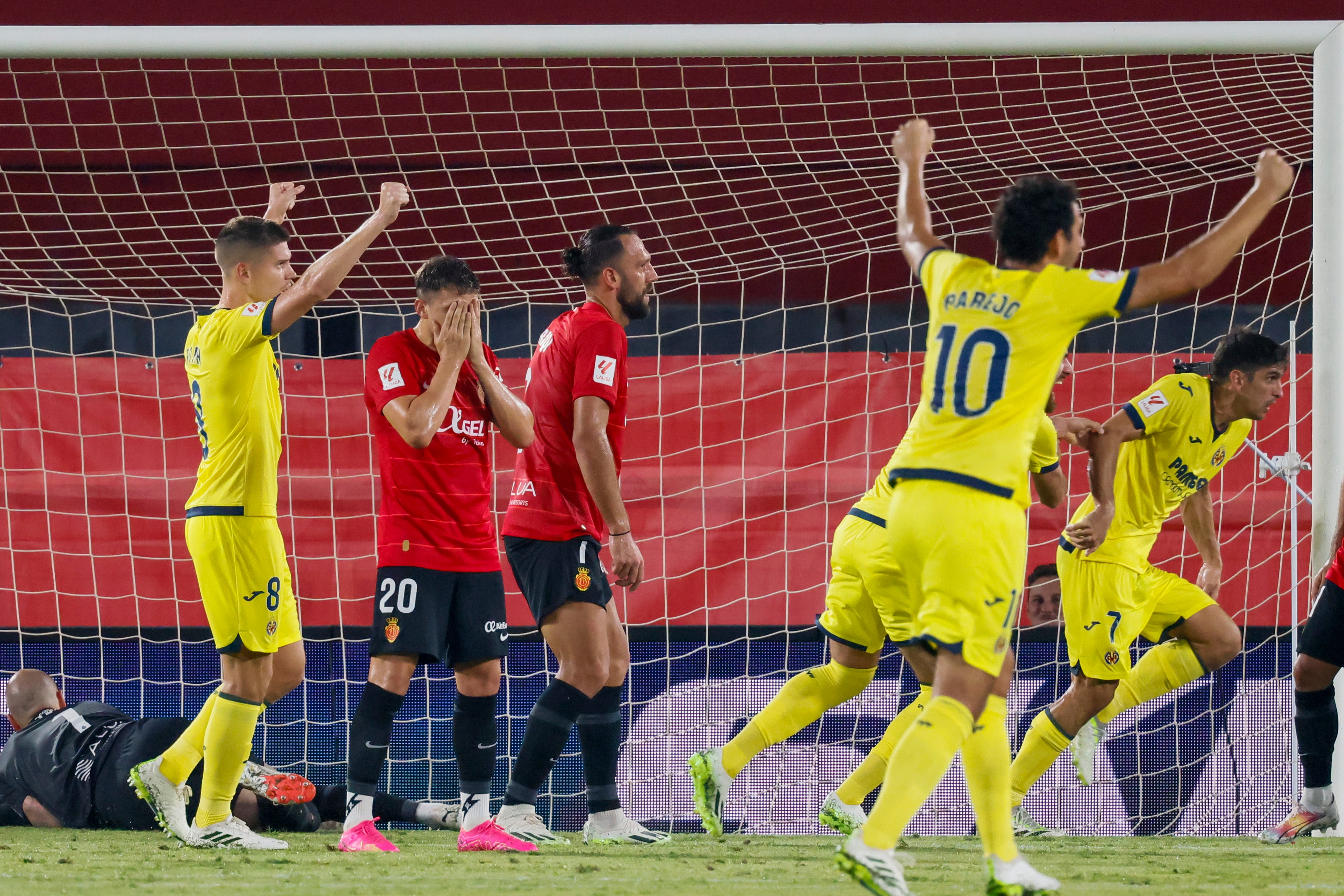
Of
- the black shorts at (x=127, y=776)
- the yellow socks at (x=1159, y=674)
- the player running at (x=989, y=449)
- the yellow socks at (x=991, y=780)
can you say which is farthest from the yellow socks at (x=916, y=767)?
the black shorts at (x=127, y=776)

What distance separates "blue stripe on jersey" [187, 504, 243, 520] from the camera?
12.3 ft

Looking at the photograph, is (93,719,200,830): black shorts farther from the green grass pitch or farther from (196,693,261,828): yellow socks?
(196,693,261,828): yellow socks

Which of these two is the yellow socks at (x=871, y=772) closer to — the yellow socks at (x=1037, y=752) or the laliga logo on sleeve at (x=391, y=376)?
the yellow socks at (x=1037, y=752)

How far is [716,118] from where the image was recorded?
8352 mm

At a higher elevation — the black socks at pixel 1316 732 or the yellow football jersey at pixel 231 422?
the yellow football jersey at pixel 231 422

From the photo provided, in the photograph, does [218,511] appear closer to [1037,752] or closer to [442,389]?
[442,389]

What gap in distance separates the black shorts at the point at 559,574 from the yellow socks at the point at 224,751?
2.75ft

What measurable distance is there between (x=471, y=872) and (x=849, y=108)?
6.14m

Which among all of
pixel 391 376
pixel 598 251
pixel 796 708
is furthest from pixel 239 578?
pixel 796 708

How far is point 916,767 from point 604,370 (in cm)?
171

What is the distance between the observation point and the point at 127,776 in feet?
14.7

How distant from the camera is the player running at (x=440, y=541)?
382cm

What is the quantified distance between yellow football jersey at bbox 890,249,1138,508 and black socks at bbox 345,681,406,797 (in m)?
1.80

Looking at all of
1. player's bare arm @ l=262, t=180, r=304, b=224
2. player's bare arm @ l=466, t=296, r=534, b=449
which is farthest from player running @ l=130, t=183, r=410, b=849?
player's bare arm @ l=466, t=296, r=534, b=449
